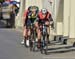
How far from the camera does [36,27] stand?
54.8ft

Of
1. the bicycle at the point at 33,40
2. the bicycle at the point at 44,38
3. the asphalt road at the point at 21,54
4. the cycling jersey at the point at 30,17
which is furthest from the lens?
the cycling jersey at the point at 30,17

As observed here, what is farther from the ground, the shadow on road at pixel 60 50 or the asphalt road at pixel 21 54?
the shadow on road at pixel 60 50

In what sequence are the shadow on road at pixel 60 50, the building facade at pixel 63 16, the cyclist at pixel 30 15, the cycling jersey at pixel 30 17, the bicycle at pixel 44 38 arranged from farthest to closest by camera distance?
the building facade at pixel 63 16 → the cycling jersey at pixel 30 17 → the cyclist at pixel 30 15 → the shadow on road at pixel 60 50 → the bicycle at pixel 44 38

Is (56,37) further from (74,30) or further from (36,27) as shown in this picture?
(36,27)

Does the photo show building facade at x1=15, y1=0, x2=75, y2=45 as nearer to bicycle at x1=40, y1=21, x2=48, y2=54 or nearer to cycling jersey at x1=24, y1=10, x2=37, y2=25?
cycling jersey at x1=24, y1=10, x2=37, y2=25

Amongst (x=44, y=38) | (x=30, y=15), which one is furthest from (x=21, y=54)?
(x=30, y=15)

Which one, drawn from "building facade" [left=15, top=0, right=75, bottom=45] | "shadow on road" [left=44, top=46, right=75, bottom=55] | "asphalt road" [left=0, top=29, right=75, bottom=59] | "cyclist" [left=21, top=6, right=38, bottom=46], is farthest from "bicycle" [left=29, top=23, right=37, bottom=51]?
"building facade" [left=15, top=0, right=75, bottom=45]

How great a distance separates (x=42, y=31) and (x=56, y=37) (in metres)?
4.32

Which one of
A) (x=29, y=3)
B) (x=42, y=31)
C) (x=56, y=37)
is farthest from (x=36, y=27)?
(x=29, y=3)

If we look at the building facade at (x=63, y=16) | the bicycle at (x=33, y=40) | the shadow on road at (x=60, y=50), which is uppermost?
the building facade at (x=63, y=16)

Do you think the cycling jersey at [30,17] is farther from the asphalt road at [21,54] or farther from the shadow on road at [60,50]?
the shadow on road at [60,50]

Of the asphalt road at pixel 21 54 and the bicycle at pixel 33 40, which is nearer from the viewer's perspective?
the asphalt road at pixel 21 54

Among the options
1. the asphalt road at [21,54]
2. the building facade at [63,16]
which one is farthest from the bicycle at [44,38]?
the building facade at [63,16]

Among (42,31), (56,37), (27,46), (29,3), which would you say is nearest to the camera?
(42,31)
